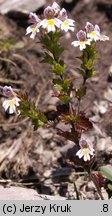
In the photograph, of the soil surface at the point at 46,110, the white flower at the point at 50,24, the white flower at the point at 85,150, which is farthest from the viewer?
the soil surface at the point at 46,110

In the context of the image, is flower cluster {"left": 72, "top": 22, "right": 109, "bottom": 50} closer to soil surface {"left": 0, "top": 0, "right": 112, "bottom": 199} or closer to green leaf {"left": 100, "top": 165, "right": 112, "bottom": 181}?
green leaf {"left": 100, "top": 165, "right": 112, "bottom": 181}

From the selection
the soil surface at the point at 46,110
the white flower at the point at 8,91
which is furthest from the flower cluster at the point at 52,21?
the soil surface at the point at 46,110

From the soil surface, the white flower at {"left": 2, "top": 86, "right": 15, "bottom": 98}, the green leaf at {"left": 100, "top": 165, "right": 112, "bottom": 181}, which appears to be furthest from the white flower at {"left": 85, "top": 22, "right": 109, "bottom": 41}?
the soil surface

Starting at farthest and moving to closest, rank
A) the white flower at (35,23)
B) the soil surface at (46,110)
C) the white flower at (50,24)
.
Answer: the soil surface at (46,110)
the white flower at (35,23)
the white flower at (50,24)

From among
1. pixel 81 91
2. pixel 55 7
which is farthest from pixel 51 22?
pixel 81 91

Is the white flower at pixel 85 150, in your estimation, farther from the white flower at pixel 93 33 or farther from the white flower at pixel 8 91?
the white flower at pixel 93 33
